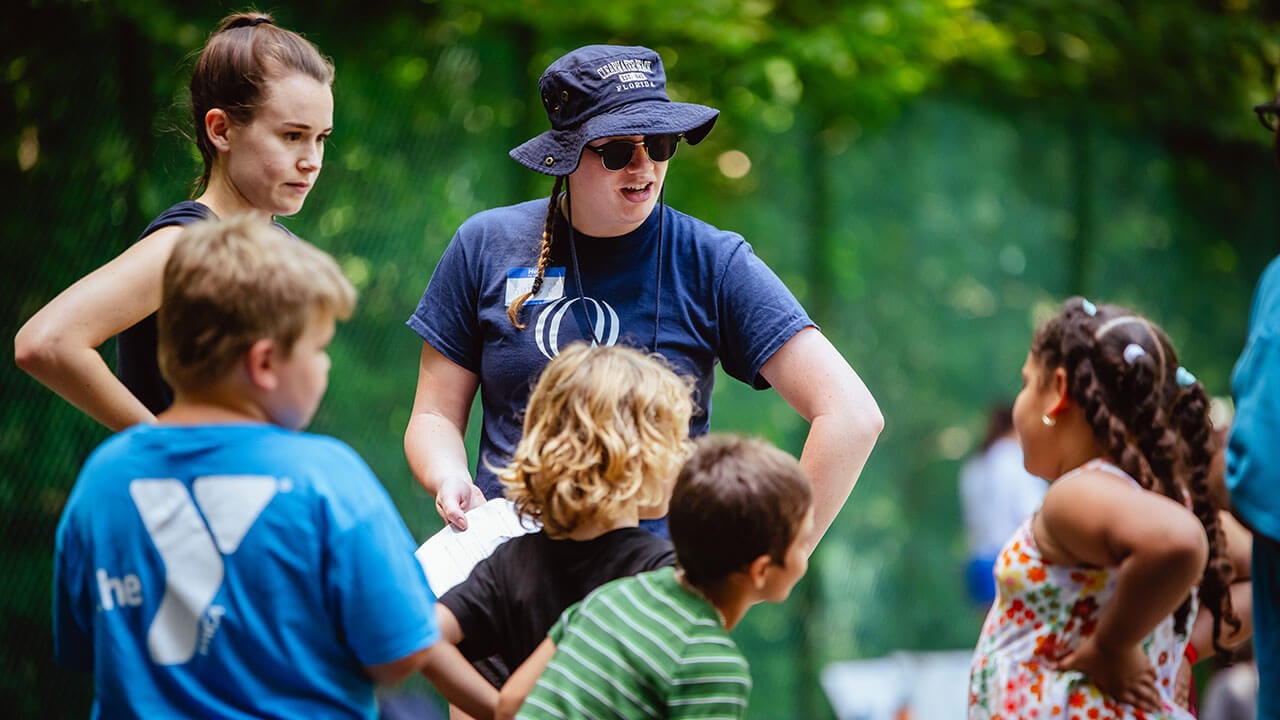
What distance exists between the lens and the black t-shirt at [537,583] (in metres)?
2.25

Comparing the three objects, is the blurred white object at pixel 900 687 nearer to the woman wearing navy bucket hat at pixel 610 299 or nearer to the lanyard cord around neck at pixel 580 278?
the woman wearing navy bucket hat at pixel 610 299

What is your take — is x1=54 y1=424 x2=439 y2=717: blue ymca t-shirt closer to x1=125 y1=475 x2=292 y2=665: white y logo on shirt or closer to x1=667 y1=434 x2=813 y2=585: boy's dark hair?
x1=125 y1=475 x2=292 y2=665: white y logo on shirt

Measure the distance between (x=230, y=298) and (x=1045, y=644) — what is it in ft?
5.31

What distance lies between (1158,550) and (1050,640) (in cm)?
Result: 30

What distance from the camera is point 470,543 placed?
2402mm

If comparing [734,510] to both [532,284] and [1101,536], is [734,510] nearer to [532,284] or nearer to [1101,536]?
[1101,536]

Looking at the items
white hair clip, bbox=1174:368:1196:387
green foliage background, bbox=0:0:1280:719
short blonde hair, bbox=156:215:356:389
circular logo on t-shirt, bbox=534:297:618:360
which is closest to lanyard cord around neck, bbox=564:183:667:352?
circular logo on t-shirt, bbox=534:297:618:360

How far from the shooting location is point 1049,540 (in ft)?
7.93

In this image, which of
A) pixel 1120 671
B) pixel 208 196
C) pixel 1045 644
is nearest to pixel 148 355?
pixel 208 196

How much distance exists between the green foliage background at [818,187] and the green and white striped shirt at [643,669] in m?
2.88

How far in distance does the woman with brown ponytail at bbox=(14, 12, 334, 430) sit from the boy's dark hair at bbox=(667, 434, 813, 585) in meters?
1.08

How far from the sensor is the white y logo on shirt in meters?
1.83

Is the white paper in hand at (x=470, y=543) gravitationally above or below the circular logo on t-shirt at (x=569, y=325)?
below

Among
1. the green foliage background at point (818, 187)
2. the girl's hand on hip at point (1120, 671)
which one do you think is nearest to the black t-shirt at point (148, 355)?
the girl's hand on hip at point (1120, 671)
